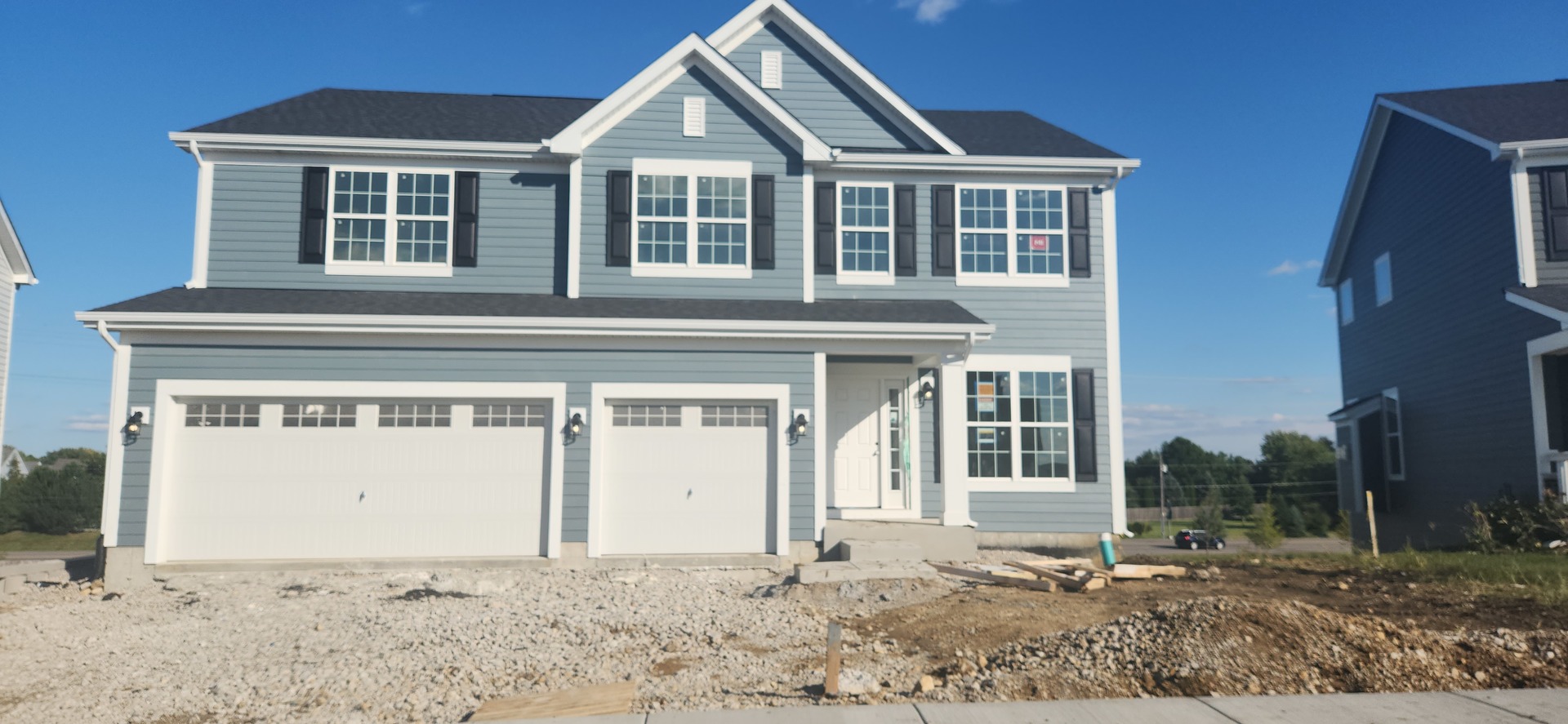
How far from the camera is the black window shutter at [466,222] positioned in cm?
1386

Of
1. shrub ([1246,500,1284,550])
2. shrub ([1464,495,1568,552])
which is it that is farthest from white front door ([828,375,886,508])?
shrub ([1464,495,1568,552])

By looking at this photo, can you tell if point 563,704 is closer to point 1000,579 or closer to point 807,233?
point 1000,579

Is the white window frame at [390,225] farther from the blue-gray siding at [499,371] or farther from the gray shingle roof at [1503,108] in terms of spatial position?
the gray shingle roof at [1503,108]

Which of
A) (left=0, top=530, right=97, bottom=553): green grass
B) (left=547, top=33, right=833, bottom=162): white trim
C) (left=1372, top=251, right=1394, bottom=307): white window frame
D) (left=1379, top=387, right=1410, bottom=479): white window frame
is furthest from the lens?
(left=0, top=530, right=97, bottom=553): green grass

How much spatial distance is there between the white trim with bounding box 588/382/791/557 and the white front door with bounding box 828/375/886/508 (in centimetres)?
189

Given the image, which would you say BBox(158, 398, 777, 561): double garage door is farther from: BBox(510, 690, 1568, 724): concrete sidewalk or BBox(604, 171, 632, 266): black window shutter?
BBox(510, 690, 1568, 724): concrete sidewalk

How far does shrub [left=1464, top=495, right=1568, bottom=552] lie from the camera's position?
41.9 feet

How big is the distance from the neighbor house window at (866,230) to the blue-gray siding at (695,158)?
108cm

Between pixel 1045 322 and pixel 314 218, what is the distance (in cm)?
1053

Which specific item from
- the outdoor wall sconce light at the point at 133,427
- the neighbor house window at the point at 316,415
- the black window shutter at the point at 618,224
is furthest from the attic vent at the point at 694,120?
the outdoor wall sconce light at the point at 133,427

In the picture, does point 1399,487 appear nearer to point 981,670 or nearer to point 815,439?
point 815,439

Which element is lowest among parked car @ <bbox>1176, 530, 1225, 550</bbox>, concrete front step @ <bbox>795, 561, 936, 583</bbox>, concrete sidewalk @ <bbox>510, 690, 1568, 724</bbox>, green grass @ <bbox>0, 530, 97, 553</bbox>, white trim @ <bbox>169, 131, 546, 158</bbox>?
parked car @ <bbox>1176, 530, 1225, 550</bbox>

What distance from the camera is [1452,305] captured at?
16.6 metres

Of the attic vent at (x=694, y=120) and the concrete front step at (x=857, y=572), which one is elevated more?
the attic vent at (x=694, y=120)
